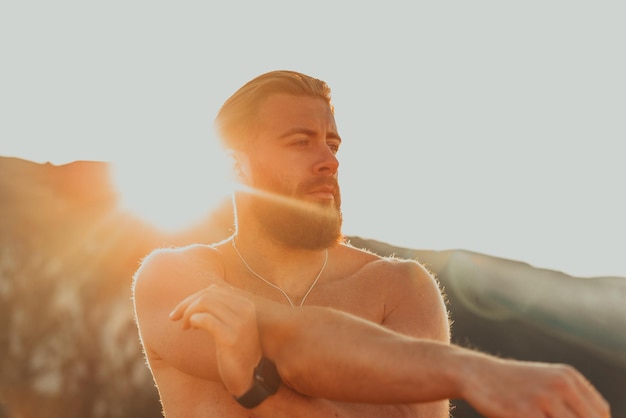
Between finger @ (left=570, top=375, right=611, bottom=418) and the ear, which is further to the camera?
the ear

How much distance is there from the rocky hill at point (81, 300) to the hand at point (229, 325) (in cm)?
839

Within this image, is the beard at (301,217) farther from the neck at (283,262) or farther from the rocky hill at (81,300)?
the rocky hill at (81,300)

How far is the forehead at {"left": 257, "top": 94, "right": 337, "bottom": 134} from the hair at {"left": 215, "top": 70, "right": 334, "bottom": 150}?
4cm

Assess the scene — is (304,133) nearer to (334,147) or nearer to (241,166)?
(334,147)

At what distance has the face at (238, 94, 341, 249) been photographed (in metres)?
3.33

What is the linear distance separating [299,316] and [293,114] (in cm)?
151

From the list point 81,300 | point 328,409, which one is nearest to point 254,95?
point 328,409

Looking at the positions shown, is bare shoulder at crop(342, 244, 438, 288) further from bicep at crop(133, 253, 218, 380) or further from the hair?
bicep at crop(133, 253, 218, 380)

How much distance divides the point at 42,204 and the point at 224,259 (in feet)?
31.8

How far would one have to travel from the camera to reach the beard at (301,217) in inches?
131

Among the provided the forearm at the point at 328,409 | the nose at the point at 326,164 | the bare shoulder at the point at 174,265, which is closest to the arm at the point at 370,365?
the forearm at the point at 328,409

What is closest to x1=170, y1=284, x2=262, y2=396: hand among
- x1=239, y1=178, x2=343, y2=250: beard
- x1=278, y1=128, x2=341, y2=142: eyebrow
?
x1=239, y1=178, x2=343, y2=250: beard

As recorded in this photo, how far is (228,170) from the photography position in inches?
151

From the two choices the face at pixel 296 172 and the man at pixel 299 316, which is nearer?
the man at pixel 299 316
